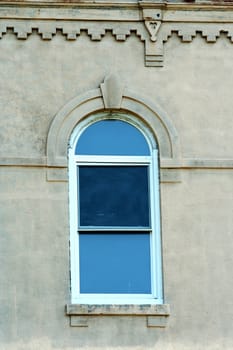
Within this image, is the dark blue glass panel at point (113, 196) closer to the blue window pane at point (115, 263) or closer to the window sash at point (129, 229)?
the window sash at point (129, 229)

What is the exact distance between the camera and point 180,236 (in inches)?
788

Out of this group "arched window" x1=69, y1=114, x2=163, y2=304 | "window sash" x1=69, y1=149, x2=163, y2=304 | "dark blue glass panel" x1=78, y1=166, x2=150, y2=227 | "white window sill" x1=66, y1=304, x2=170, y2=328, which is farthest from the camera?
"dark blue glass panel" x1=78, y1=166, x2=150, y2=227

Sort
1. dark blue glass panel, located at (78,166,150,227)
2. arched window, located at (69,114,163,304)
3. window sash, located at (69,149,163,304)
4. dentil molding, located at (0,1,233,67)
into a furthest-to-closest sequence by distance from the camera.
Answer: dentil molding, located at (0,1,233,67) < dark blue glass panel, located at (78,166,150,227) < arched window, located at (69,114,163,304) < window sash, located at (69,149,163,304)

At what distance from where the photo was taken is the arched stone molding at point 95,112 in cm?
2020

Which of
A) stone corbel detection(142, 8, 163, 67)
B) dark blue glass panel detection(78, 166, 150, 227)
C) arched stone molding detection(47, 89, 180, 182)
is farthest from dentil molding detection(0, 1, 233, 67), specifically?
dark blue glass panel detection(78, 166, 150, 227)

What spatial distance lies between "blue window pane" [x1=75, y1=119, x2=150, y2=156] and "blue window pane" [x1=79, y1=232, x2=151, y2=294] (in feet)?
3.67

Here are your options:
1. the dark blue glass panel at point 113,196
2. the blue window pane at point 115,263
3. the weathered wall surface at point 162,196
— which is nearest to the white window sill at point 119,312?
the weathered wall surface at point 162,196

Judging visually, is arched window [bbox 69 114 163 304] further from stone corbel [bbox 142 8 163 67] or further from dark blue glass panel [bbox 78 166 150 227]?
stone corbel [bbox 142 8 163 67]

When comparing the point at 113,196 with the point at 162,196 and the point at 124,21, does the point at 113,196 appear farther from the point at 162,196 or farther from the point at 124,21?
the point at 124,21

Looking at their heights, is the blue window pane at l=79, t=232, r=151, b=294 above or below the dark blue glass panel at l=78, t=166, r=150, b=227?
below

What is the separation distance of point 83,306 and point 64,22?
12.5 ft

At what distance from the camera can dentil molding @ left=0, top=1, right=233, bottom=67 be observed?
20.7 metres

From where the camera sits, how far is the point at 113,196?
20328mm

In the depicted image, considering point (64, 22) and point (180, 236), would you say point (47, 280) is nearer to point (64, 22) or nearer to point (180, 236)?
point (180, 236)
